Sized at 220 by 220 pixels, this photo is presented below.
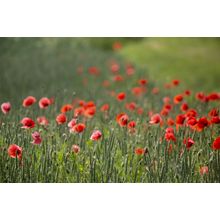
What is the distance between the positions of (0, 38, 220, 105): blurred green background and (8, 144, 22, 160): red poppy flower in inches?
32.8

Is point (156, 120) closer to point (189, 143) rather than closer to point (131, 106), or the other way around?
point (189, 143)

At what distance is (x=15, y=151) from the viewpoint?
439 centimetres

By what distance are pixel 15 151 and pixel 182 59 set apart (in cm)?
279

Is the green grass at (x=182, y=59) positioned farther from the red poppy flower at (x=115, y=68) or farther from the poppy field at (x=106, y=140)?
the poppy field at (x=106, y=140)

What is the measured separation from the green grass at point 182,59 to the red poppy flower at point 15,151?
1.96 metres

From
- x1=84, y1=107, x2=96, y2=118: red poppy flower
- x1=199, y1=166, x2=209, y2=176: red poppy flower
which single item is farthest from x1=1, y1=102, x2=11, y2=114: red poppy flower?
x1=199, y1=166, x2=209, y2=176: red poppy flower

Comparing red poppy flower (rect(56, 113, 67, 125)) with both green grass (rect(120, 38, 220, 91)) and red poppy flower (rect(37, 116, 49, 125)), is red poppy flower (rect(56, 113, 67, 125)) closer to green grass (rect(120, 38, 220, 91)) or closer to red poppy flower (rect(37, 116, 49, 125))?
red poppy flower (rect(37, 116, 49, 125))

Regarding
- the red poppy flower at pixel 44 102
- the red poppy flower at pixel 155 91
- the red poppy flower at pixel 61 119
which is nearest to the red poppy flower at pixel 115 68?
the red poppy flower at pixel 155 91

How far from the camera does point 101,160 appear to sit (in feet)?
14.7

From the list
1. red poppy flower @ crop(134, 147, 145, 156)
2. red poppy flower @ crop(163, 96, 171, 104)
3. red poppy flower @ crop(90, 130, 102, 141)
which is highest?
red poppy flower @ crop(163, 96, 171, 104)

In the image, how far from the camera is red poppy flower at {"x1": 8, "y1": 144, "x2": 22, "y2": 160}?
439cm
